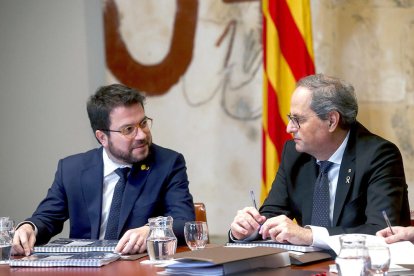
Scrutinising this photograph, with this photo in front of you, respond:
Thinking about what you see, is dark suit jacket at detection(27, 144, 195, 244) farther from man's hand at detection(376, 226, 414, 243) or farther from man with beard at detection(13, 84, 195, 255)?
man's hand at detection(376, 226, 414, 243)

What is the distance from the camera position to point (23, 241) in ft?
10.1

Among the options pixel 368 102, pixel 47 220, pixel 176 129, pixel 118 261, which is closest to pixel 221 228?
pixel 176 129

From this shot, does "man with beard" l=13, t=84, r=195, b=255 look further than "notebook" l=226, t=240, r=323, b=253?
Yes

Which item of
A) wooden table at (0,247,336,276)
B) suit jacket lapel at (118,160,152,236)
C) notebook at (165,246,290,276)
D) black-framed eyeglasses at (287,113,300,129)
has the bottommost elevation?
wooden table at (0,247,336,276)

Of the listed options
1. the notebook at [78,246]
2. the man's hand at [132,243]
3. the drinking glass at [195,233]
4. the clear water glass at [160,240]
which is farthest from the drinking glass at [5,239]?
the drinking glass at [195,233]

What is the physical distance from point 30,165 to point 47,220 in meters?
1.59

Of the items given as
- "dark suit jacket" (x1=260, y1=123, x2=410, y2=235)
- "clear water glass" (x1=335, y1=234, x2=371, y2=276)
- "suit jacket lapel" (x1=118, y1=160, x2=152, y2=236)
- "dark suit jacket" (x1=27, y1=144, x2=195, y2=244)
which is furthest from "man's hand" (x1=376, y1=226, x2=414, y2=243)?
"suit jacket lapel" (x1=118, y1=160, x2=152, y2=236)

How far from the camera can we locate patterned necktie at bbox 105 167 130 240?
11.4 feet

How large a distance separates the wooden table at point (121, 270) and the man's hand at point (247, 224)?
17.2 inches

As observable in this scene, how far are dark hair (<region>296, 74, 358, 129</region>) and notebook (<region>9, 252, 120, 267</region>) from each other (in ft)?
3.68

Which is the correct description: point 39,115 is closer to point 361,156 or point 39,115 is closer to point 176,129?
point 176,129

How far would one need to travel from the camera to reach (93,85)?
4.96m

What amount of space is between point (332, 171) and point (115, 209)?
97cm

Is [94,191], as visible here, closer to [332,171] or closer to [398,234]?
[332,171]
